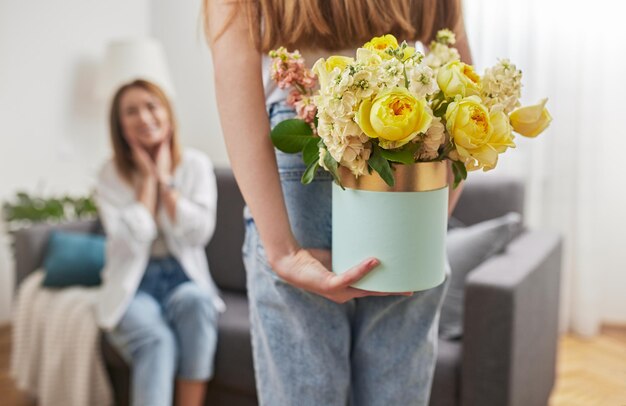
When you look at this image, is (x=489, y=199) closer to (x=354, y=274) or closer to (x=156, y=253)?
(x=156, y=253)

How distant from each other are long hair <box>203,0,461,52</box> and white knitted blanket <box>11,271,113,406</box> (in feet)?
5.38

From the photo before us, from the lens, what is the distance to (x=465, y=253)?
210cm

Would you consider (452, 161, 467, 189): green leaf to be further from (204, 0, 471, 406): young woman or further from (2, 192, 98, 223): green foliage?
(2, 192, 98, 223): green foliage

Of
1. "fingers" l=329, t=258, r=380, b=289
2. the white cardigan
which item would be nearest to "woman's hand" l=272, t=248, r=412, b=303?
"fingers" l=329, t=258, r=380, b=289

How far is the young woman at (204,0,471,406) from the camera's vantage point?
87 cm

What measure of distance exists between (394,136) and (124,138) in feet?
6.34

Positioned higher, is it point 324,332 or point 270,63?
point 270,63

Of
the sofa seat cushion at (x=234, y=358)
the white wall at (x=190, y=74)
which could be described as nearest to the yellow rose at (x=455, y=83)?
the sofa seat cushion at (x=234, y=358)

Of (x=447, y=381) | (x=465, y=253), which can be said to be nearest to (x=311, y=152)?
(x=447, y=381)

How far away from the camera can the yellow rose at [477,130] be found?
77 centimetres

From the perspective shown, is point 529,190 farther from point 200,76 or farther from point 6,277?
point 6,277

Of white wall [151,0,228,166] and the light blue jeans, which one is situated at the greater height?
white wall [151,0,228,166]

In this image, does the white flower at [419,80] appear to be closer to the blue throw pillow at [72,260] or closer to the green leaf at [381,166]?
the green leaf at [381,166]

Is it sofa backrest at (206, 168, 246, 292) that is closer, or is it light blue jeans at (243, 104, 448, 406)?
light blue jeans at (243, 104, 448, 406)
